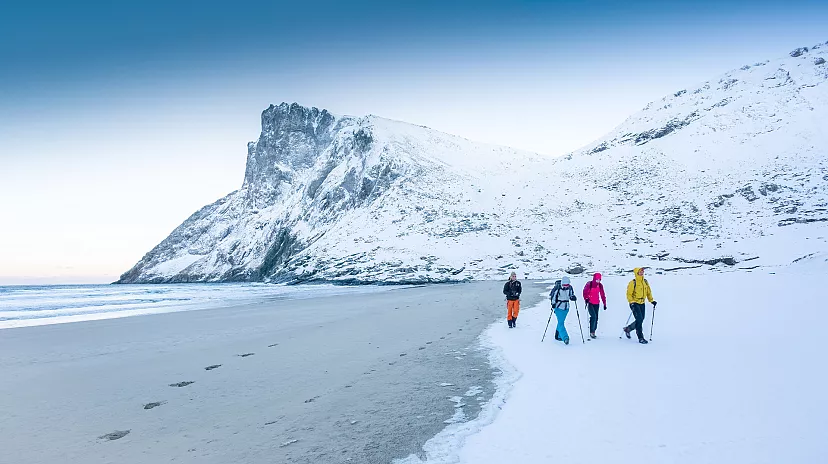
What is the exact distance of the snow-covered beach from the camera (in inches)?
188

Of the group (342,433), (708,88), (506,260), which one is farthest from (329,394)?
(708,88)

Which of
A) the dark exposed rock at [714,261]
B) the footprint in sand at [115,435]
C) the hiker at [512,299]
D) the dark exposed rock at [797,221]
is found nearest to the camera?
the footprint in sand at [115,435]

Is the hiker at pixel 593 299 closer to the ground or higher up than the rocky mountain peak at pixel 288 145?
closer to the ground

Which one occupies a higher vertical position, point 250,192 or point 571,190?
point 250,192

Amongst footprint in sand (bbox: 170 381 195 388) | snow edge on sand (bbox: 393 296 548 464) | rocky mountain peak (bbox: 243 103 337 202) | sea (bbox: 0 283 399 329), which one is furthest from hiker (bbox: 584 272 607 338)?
rocky mountain peak (bbox: 243 103 337 202)

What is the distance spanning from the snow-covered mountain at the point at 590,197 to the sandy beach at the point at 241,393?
25.6 metres

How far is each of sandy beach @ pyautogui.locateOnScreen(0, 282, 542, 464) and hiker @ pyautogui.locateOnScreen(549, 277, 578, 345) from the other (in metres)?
2.52

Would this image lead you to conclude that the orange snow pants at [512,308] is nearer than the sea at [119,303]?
Yes

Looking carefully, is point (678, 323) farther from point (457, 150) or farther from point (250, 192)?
point (250, 192)

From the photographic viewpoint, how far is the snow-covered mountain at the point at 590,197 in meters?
46.8

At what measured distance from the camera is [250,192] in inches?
5453

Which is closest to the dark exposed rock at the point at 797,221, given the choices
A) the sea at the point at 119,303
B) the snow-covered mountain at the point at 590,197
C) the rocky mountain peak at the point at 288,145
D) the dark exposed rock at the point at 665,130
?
the snow-covered mountain at the point at 590,197

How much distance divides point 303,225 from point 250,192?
64.2 m

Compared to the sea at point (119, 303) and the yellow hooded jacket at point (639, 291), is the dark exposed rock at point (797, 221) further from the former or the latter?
the yellow hooded jacket at point (639, 291)
